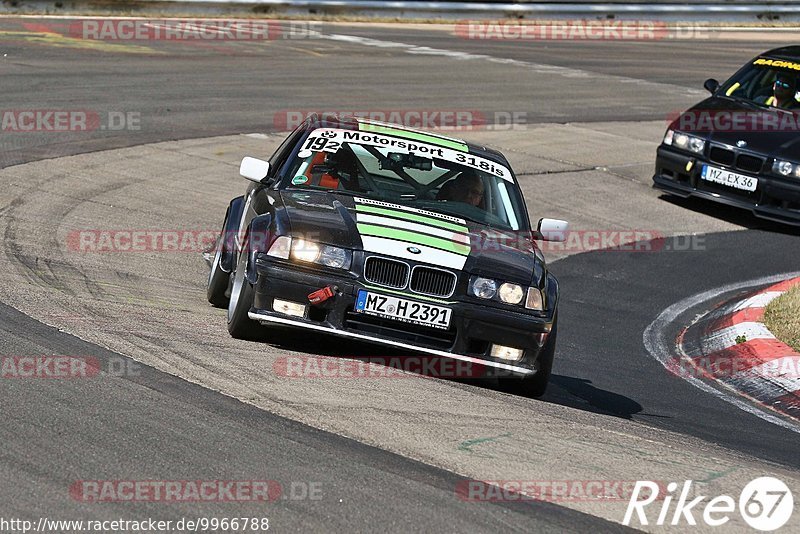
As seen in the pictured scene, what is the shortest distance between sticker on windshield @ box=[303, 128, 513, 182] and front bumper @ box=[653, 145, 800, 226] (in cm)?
650

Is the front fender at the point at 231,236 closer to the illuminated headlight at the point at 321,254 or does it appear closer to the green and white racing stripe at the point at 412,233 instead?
the green and white racing stripe at the point at 412,233

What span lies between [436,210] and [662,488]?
9.60 feet

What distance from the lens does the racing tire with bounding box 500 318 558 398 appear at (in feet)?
23.6

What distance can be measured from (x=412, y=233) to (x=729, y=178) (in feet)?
26.4

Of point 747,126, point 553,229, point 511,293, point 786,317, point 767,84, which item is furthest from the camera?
point 767,84

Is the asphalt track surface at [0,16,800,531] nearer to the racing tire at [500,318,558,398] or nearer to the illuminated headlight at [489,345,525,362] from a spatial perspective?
the racing tire at [500,318,558,398]

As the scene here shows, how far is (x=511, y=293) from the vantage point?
709 centimetres

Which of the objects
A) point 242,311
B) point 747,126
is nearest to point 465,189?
point 242,311

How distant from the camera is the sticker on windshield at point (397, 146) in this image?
832 centimetres

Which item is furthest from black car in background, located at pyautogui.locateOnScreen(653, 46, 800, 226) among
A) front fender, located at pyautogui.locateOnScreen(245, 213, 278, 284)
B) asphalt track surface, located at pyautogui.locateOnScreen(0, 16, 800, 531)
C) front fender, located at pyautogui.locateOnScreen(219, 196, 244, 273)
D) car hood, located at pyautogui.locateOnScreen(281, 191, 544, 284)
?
front fender, located at pyautogui.locateOnScreen(245, 213, 278, 284)

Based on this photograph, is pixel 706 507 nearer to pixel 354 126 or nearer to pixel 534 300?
pixel 534 300

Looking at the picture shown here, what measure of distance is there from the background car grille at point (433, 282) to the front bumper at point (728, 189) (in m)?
8.05

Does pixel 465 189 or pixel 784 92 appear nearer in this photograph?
pixel 465 189

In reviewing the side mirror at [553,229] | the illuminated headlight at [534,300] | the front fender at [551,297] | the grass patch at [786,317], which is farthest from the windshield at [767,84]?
the illuminated headlight at [534,300]
